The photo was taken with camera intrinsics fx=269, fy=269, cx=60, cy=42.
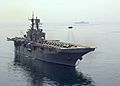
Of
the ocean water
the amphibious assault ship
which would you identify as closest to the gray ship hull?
the amphibious assault ship

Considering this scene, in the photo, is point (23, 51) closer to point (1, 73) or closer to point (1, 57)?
point (1, 57)

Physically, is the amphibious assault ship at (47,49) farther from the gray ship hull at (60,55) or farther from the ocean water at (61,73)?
the ocean water at (61,73)

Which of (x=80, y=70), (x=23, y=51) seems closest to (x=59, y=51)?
(x=80, y=70)

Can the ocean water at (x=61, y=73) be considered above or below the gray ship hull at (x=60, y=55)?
below

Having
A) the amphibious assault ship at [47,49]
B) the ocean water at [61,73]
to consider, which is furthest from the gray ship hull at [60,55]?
the ocean water at [61,73]

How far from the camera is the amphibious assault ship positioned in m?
52.7

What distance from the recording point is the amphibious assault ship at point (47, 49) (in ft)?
173

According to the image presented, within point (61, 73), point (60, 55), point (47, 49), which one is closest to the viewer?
point (61, 73)

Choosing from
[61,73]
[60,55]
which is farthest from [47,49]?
[61,73]

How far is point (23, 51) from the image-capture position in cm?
7375

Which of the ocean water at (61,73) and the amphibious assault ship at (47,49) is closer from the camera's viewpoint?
the ocean water at (61,73)

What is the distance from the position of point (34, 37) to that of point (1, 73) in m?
20.7

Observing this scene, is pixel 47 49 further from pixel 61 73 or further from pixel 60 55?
pixel 61 73

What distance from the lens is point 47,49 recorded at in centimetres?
5866
